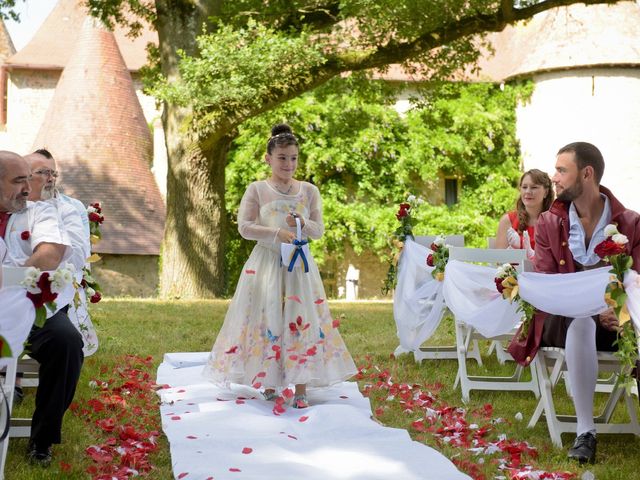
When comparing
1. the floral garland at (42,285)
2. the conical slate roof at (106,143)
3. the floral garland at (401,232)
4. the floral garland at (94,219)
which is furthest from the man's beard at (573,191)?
the conical slate roof at (106,143)

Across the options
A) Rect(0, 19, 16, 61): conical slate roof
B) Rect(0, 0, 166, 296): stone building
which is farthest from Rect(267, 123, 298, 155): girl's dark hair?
Rect(0, 19, 16, 61): conical slate roof

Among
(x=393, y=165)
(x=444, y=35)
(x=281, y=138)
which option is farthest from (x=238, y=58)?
(x=393, y=165)

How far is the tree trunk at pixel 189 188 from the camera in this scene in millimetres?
15805

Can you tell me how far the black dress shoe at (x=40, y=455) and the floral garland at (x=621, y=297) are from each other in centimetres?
299

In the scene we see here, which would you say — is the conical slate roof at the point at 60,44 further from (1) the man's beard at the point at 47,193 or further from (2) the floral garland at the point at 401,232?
(1) the man's beard at the point at 47,193

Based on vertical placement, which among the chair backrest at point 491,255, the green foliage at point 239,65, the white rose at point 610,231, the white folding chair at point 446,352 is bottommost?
the white folding chair at point 446,352

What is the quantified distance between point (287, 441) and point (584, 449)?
1663 mm

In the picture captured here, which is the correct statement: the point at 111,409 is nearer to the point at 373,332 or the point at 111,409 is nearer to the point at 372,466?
the point at 372,466

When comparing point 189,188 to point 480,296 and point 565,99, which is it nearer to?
Result: point 480,296

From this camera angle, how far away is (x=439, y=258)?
727cm

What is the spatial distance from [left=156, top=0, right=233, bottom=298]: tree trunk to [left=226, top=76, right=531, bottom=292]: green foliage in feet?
25.5

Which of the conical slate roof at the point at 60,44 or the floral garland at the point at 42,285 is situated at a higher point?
the conical slate roof at the point at 60,44

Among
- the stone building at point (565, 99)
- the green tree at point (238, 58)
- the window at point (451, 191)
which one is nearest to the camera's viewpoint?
the green tree at point (238, 58)

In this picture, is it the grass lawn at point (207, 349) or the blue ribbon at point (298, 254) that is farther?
the blue ribbon at point (298, 254)
